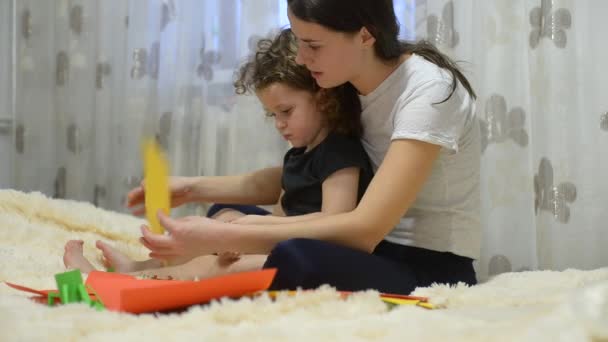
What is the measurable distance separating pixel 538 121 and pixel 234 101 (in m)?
0.80

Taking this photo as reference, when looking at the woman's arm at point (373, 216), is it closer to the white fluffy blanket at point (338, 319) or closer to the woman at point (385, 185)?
the woman at point (385, 185)

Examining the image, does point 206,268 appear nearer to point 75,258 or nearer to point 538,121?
point 75,258

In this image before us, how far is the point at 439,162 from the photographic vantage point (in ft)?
3.54

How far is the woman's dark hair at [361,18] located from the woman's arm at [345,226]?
6.3 inches

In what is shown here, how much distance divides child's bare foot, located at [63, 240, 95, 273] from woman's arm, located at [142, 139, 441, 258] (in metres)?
0.30

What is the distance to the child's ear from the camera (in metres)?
1.04

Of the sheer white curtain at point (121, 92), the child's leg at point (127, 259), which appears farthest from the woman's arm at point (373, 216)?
the sheer white curtain at point (121, 92)

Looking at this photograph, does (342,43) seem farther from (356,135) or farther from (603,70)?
(603,70)

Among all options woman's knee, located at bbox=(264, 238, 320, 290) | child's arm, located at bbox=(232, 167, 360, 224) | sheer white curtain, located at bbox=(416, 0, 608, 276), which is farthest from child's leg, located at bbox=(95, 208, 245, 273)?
sheer white curtain, located at bbox=(416, 0, 608, 276)

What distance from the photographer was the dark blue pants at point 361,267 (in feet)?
2.79

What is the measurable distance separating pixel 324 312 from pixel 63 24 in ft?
5.51

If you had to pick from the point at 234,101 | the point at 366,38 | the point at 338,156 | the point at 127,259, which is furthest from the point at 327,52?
the point at 234,101

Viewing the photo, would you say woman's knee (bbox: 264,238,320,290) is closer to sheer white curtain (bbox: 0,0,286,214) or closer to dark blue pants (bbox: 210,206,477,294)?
dark blue pants (bbox: 210,206,477,294)

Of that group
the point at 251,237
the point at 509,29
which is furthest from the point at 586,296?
the point at 509,29
